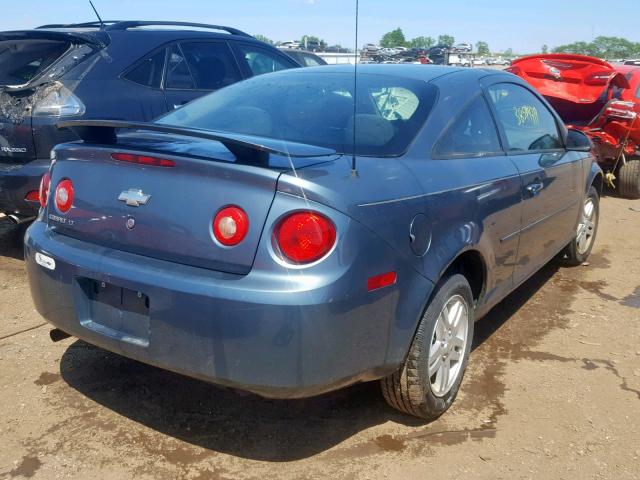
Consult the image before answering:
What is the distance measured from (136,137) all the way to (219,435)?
4.27 feet

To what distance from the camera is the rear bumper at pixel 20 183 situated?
4488 millimetres

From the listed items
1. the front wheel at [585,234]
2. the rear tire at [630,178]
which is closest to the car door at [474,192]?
the front wheel at [585,234]

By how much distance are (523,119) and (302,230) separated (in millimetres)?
2343

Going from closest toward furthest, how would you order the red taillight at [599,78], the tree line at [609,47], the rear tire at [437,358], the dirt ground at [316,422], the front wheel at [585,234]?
the dirt ground at [316,422] → the rear tire at [437,358] → the front wheel at [585,234] → the red taillight at [599,78] → the tree line at [609,47]

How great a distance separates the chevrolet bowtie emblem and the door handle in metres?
2.13

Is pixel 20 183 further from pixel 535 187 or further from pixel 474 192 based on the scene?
pixel 535 187

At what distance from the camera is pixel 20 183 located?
4.53 meters

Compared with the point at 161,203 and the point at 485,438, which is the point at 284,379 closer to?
the point at 161,203

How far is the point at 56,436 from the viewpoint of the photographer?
284 centimetres

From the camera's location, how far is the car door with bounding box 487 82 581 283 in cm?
376

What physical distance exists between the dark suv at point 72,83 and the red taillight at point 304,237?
9.05ft

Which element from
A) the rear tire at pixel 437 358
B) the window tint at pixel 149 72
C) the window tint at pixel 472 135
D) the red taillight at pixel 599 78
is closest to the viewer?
the rear tire at pixel 437 358

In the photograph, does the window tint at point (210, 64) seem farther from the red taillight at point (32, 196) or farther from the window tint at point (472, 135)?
the window tint at point (472, 135)

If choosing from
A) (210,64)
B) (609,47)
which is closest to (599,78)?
(210,64)
